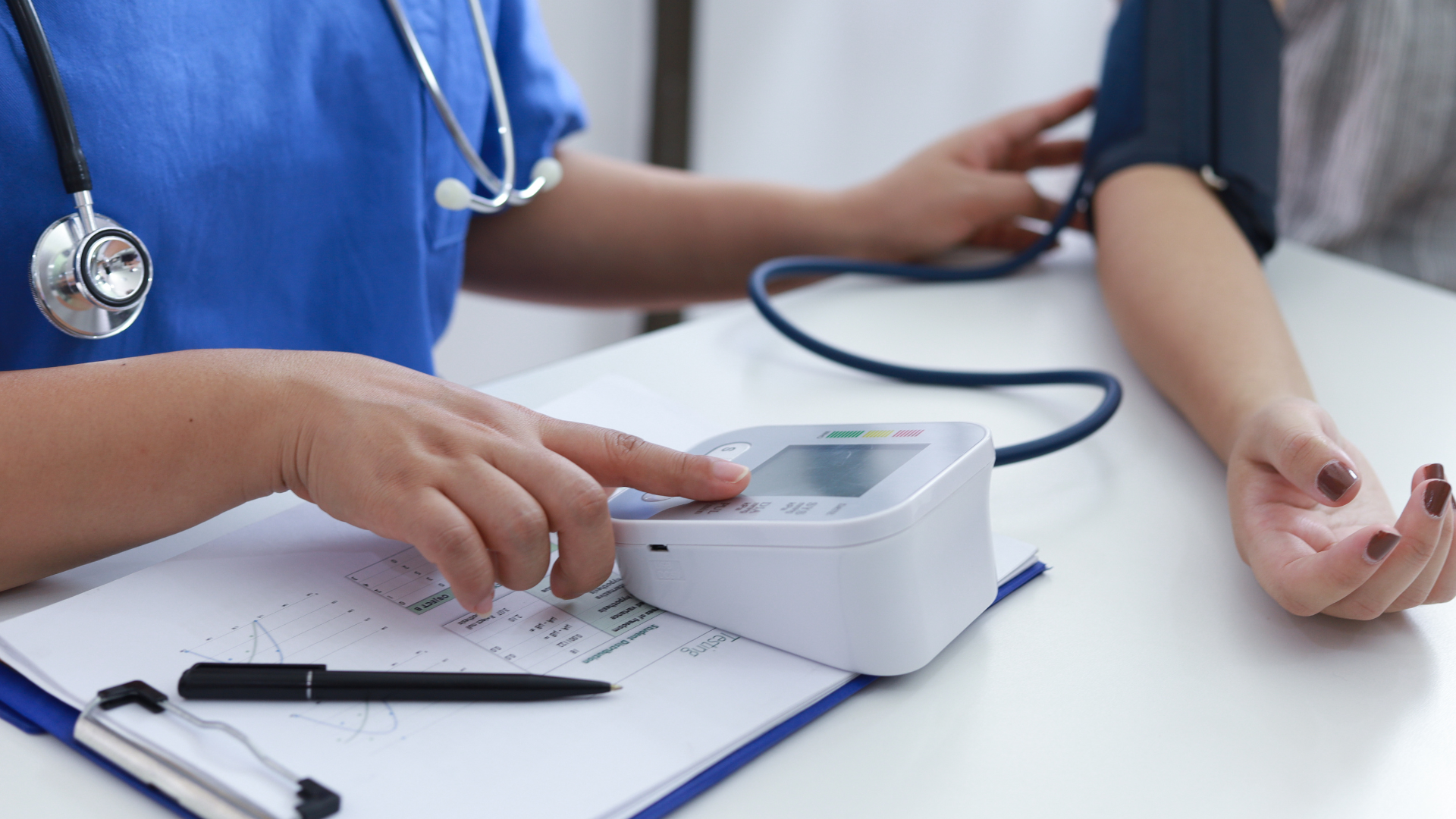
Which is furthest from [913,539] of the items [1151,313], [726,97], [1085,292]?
[726,97]

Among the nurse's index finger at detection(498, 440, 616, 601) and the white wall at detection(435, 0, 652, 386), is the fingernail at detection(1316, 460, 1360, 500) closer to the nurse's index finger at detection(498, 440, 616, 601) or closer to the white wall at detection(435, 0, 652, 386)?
the nurse's index finger at detection(498, 440, 616, 601)

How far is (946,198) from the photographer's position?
868mm

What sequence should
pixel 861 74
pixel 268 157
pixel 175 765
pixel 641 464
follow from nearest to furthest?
pixel 175 765
pixel 641 464
pixel 268 157
pixel 861 74

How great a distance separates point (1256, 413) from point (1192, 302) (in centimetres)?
19

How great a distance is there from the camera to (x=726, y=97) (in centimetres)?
201

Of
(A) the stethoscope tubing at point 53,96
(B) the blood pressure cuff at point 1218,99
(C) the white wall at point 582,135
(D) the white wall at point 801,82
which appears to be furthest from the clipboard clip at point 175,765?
(C) the white wall at point 582,135

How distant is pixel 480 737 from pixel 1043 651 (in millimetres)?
219

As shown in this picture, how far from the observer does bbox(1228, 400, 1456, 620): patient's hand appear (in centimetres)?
38

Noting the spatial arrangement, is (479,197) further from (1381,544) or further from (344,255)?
(1381,544)

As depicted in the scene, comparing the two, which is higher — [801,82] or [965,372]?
[801,82]

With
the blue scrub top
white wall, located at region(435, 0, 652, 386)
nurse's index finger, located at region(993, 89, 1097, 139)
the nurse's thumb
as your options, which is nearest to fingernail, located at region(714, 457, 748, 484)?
the nurse's thumb

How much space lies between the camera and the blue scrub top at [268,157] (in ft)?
1.60

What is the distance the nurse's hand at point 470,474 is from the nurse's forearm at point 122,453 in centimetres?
2

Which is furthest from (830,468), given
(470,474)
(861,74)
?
(861,74)
